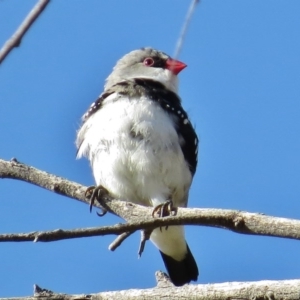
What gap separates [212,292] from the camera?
299 centimetres

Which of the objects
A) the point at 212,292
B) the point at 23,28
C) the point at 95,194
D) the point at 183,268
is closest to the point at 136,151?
the point at 95,194

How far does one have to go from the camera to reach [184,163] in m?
5.84

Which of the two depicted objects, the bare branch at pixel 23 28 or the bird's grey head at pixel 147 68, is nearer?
the bare branch at pixel 23 28

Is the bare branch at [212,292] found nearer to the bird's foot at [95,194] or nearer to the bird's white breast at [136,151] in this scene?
the bird's foot at [95,194]

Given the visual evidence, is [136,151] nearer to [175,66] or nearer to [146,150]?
[146,150]

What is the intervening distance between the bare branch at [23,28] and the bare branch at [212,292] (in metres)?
1.61

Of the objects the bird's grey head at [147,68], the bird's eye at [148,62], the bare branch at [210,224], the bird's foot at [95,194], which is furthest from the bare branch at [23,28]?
the bird's eye at [148,62]

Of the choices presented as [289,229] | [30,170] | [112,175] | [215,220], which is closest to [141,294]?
[215,220]

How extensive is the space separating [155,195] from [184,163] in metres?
0.38

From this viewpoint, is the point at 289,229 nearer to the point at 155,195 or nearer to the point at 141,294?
the point at 141,294

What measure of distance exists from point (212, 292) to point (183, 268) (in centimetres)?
317

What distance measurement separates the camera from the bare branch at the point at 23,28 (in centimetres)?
168

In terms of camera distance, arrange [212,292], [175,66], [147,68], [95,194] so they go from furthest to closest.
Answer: [147,68] → [175,66] → [95,194] → [212,292]

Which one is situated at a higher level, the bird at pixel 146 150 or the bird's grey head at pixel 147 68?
the bird's grey head at pixel 147 68
